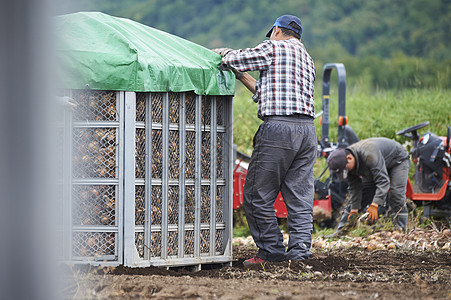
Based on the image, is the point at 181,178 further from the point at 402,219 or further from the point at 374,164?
the point at 402,219

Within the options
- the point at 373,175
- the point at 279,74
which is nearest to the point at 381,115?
the point at 373,175

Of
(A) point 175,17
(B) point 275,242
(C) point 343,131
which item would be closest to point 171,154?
(B) point 275,242

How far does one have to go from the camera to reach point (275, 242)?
19.8ft

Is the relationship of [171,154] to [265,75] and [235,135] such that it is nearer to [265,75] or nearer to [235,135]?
[265,75]

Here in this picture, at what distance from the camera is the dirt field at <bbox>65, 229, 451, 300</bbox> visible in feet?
13.4

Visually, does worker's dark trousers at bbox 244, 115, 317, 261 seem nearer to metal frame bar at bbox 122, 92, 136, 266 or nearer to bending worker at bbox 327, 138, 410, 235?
metal frame bar at bbox 122, 92, 136, 266

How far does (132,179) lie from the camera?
213 inches

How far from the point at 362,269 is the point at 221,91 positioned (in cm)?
187

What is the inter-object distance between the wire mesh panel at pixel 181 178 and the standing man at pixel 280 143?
304 millimetres

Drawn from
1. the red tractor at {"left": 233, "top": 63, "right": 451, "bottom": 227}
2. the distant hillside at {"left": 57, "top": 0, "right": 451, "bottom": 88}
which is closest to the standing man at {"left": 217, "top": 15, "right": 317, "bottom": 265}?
the red tractor at {"left": 233, "top": 63, "right": 451, "bottom": 227}

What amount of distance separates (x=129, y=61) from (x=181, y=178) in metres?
1.03

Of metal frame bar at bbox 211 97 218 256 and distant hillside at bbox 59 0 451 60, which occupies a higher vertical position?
distant hillside at bbox 59 0 451 60

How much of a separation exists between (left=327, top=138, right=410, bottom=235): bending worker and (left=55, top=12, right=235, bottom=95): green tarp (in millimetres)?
3023

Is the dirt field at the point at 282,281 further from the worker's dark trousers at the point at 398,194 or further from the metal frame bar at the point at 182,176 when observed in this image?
the worker's dark trousers at the point at 398,194
